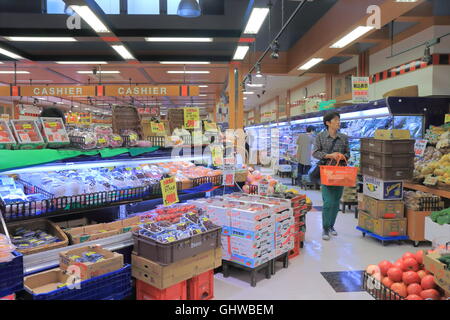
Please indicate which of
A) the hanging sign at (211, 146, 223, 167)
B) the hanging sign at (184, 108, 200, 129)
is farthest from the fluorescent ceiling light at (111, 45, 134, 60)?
the hanging sign at (211, 146, 223, 167)

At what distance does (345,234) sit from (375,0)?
3722 mm

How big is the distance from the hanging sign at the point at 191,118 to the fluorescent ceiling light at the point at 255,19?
1690mm

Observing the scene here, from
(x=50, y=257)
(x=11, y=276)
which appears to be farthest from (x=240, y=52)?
(x=11, y=276)

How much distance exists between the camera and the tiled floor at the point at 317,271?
11.2 feet

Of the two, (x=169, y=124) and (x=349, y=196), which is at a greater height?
(x=169, y=124)

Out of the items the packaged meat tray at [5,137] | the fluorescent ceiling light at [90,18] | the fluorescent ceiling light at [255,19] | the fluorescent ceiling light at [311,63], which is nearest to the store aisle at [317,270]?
the packaged meat tray at [5,137]

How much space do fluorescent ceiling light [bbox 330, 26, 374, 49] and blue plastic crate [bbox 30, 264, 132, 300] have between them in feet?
19.1

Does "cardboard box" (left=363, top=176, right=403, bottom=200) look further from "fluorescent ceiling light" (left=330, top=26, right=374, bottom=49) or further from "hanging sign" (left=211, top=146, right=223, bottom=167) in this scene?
"fluorescent ceiling light" (left=330, top=26, right=374, bottom=49)

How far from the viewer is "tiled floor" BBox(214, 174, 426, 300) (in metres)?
3.42

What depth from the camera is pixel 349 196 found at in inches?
291

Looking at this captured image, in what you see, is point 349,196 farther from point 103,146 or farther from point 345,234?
point 103,146

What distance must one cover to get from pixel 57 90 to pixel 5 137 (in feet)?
24.1

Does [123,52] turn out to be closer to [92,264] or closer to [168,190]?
[168,190]

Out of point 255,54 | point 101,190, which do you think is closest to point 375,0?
point 101,190
